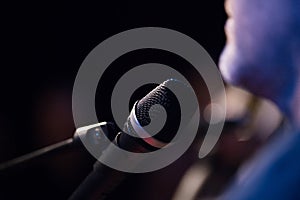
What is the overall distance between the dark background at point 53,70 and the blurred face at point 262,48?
1859 millimetres

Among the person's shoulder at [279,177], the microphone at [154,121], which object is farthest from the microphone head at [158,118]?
the person's shoulder at [279,177]

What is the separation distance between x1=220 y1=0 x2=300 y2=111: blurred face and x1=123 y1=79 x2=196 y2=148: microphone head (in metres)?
0.11

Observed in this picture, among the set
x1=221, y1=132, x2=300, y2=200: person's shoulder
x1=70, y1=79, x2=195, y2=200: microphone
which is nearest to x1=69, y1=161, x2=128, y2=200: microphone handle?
x1=70, y1=79, x2=195, y2=200: microphone

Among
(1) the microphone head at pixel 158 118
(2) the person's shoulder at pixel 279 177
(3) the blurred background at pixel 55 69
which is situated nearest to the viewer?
(2) the person's shoulder at pixel 279 177

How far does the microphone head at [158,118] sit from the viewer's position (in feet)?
2.78

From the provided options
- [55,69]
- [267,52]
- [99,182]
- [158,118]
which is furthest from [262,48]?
[55,69]

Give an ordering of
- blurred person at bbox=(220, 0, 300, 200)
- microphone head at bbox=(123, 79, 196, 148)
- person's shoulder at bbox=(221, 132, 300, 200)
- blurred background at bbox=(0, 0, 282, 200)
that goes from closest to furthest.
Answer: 1. person's shoulder at bbox=(221, 132, 300, 200)
2. blurred person at bbox=(220, 0, 300, 200)
3. microphone head at bbox=(123, 79, 196, 148)
4. blurred background at bbox=(0, 0, 282, 200)

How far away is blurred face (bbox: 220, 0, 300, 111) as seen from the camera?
0.75 metres

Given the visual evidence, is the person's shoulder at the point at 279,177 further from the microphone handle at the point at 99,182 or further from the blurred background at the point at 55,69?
the blurred background at the point at 55,69

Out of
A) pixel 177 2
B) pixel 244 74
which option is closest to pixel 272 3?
pixel 244 74

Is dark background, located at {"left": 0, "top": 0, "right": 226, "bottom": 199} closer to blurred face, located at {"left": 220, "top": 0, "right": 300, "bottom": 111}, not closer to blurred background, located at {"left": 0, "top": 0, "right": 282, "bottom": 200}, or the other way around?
blurred background, located at {"left": 0, "top": 0, "right": 282, "bottom": 200}

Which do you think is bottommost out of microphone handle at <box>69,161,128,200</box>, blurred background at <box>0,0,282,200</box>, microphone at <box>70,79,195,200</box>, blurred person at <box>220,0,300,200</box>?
blurred background at <box>0,0,282,200</box>

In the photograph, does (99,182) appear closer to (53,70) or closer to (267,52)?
(267,52)

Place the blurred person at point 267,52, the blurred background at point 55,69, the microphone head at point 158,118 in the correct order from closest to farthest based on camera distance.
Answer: the blurred person at point 267,52, the microphone head at point 158,118, the blurred background at point 55,69
